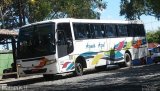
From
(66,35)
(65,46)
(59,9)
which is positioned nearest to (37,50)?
(65,46)

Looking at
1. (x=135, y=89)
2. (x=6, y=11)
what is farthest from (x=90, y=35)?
(x=6, y=11)

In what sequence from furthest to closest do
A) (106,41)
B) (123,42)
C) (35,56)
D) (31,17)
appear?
(31,17), (123,42), (106,41), (35,56)

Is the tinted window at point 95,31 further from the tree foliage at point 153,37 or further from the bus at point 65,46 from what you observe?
the tree foliage at point 153,37

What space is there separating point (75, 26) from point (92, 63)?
108 inches

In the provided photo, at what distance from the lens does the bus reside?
24406 millimetres

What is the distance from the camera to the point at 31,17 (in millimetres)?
44406

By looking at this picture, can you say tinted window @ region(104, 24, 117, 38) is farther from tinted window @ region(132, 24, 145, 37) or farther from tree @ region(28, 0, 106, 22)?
tree @ region(28, 0, 106, 22)

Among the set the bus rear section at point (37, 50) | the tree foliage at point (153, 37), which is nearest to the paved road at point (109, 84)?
the bus rear section at point (37, 50)

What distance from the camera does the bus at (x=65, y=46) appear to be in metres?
24.4

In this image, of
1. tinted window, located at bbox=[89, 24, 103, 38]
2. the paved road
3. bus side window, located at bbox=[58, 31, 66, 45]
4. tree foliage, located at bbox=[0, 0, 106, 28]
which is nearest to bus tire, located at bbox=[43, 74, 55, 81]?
bus side window, located at bbox=[58, 31, 66, 45]

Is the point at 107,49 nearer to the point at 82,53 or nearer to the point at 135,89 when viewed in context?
the point at 82,53

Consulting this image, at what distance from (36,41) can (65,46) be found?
162 centimetres

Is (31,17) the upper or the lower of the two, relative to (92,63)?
upper

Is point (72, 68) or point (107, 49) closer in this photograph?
point (72, 68)
